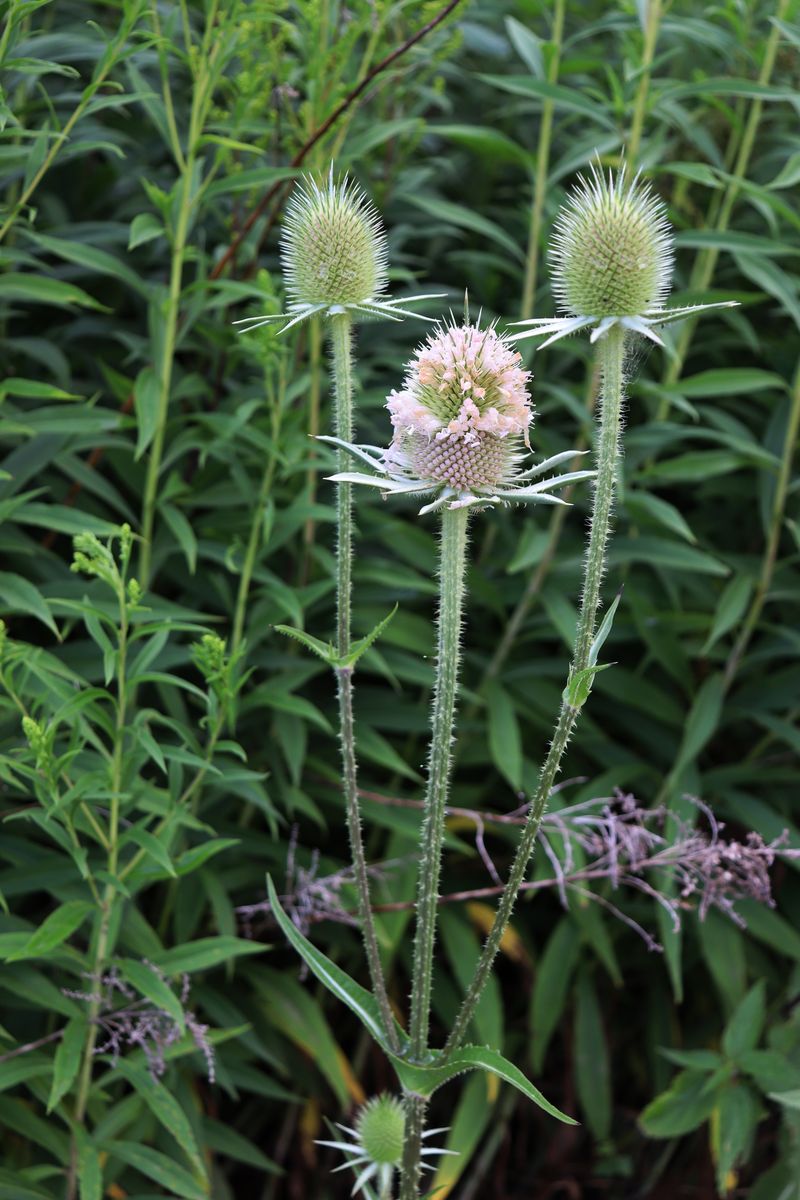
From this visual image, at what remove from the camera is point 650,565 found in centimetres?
297

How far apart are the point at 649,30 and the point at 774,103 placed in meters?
0.84

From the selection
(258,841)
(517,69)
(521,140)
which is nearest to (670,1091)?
(258,841)

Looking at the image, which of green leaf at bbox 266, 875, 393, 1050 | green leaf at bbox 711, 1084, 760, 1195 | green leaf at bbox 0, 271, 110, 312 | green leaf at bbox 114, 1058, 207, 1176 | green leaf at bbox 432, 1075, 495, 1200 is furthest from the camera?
green leaf at bbox 432, 1075, 495, 1200

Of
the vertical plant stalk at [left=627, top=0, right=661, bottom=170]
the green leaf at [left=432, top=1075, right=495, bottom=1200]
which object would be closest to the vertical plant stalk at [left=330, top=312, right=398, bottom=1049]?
the green leaf at [left=432, top=1075, right=495, bottom=1200]

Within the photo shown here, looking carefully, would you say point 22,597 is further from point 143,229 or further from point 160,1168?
point 160,1168

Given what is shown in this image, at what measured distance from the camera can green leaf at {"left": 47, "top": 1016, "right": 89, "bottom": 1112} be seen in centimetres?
175

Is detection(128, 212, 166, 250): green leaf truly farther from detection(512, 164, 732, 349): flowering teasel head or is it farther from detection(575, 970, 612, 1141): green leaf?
detection(575, 970, 612, 1141): green leaf

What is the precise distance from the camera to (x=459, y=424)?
1.28m

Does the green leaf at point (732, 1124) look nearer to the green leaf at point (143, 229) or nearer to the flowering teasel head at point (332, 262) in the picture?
the flowering teasel head at point (332, 262)

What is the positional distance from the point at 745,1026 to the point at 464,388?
1.71m

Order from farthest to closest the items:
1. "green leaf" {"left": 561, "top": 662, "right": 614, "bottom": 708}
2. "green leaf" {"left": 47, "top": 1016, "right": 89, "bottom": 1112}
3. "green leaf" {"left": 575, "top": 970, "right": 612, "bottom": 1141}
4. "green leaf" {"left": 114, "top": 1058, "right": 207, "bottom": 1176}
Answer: "green leaf" {"left": 575, "top": 970, "right": 612, "bottom": 1141}
"green leaf" {"left": 114, "top": 1058, "right": 207, "bottom": 1176}
"green leaf" {"left": 47, "top": 1016, "right": 89, "bottom": 1112}
"green leaf" {"left": 561, "top": 662, "right": 614, "bottom": 708}

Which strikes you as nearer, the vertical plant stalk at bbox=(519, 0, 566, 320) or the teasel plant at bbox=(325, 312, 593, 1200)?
the teasel plant at bbox=(325, 312, 593, 1200)

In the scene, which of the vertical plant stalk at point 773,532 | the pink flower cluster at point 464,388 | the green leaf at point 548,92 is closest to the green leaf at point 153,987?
the pink flower cluster at point 464,388

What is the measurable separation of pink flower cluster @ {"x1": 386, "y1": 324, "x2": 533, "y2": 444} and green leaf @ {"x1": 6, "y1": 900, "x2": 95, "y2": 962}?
98cm
